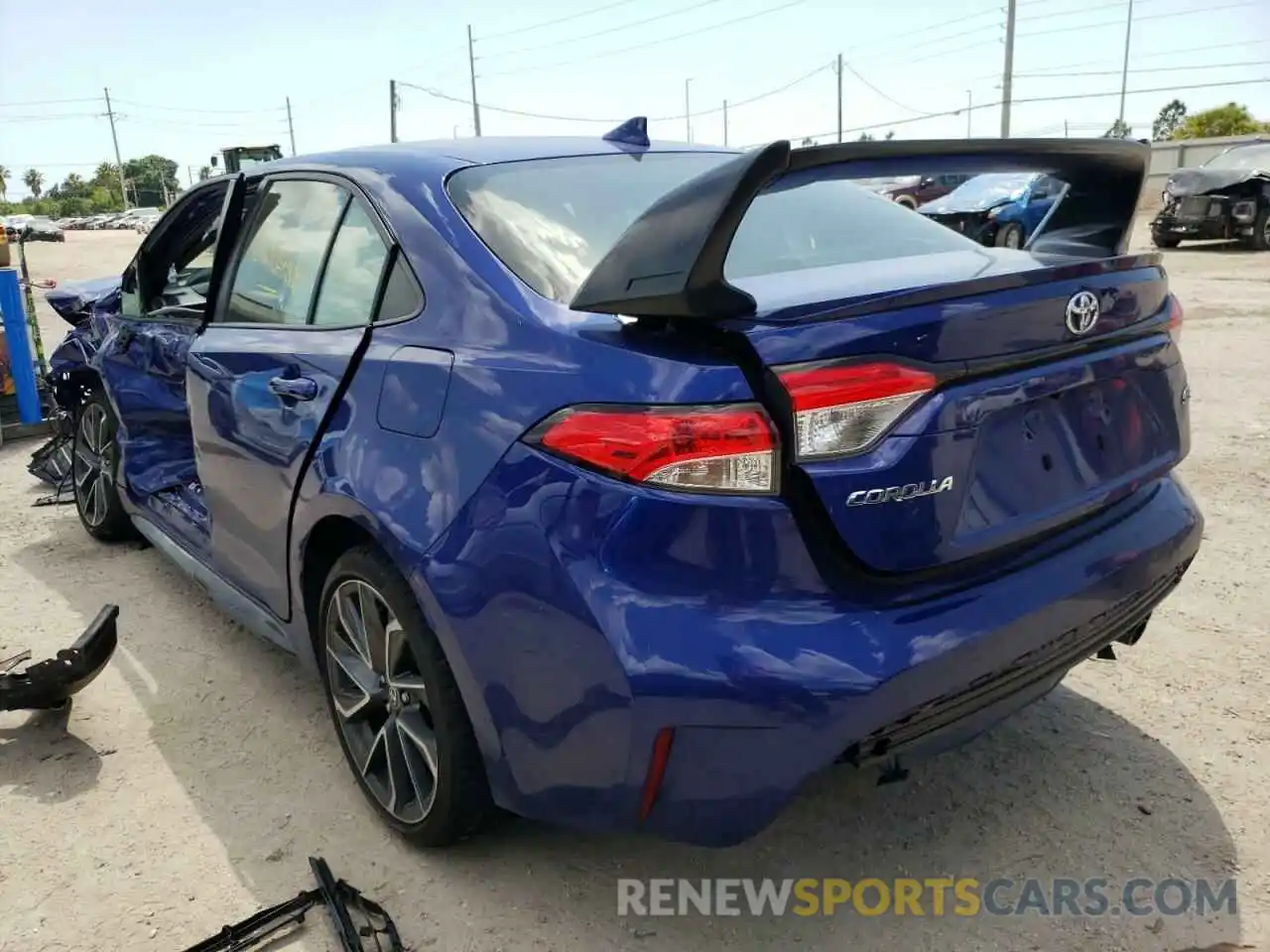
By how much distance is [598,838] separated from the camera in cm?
246

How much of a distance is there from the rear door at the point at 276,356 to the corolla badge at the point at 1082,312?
1.55 m

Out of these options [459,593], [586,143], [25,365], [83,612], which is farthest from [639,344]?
[25,365]

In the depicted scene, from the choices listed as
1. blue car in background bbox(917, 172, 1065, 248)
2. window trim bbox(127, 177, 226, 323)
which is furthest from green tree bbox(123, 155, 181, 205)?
window trim bbox(127, 177, 226, 323)

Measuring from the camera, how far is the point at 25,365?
6938 mm

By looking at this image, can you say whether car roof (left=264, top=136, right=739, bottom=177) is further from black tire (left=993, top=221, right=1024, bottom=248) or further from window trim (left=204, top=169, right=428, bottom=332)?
black tire (left=993, top=221, right=1024, bottom=248)

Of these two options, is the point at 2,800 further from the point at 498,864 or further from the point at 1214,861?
the point at 1214,861

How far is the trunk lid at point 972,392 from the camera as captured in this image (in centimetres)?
177

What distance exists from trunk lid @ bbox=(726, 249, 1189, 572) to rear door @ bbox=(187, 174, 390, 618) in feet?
3.49

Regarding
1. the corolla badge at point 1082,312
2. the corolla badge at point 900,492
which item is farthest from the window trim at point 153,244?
the corolla badge at point 1082,312

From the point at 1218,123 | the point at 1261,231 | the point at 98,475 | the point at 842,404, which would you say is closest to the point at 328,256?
the point at 842,404

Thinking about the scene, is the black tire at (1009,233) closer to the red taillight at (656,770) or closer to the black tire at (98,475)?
the black tire at (98,475)

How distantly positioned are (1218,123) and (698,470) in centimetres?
6678

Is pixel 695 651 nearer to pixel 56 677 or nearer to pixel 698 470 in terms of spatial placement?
pixel 698 470

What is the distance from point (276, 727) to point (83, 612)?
4.76ft
